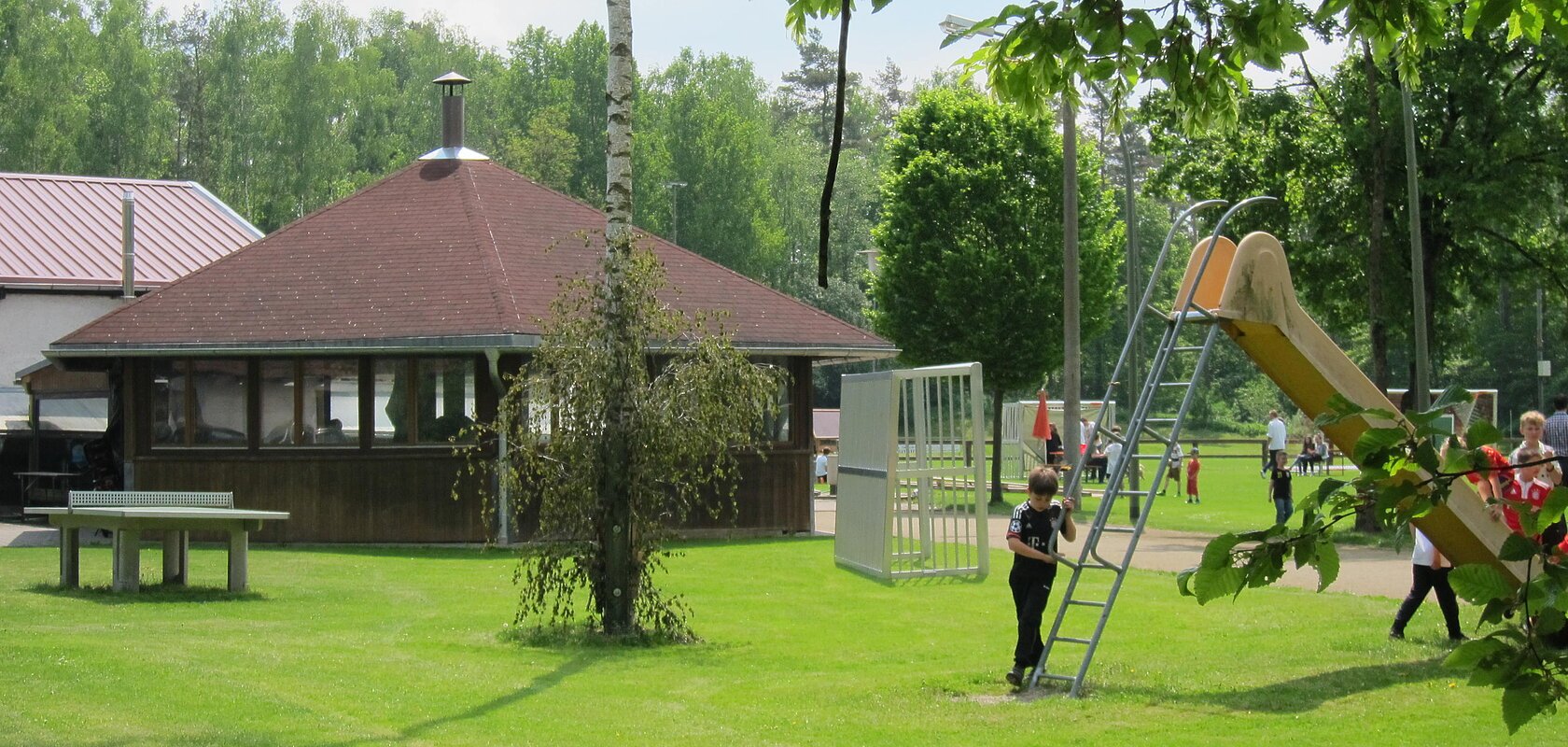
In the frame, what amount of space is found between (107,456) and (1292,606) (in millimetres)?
16618

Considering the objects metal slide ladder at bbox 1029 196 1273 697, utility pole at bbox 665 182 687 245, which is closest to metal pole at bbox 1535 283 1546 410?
utility pole at bbox 665 182 687 245

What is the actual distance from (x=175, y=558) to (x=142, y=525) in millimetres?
1692

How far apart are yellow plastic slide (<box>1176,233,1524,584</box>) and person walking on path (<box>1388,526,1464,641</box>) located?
0.68 metres

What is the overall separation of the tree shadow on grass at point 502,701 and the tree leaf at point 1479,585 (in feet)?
21.8

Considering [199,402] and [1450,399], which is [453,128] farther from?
[1450,399]

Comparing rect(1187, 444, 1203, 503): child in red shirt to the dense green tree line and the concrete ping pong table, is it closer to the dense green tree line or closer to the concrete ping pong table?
the dense green tree line

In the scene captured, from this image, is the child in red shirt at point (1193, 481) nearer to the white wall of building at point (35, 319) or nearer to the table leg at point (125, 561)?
the white wall of building at point (35, 319)

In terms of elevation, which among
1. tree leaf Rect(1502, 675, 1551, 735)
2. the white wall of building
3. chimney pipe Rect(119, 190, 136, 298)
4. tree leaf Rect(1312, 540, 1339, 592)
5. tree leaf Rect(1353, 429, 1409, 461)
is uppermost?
chimney pipe Rect(119, 190, 136, 298)

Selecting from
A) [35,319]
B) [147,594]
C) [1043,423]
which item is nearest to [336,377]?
[147,594]

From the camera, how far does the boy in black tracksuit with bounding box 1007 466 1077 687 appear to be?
35.7 ft

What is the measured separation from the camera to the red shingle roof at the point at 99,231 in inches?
1142

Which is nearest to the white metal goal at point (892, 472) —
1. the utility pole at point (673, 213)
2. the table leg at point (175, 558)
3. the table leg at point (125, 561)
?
the table leg at point (175, 558)

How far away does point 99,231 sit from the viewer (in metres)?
30.5

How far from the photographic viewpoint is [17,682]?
33.7ft
